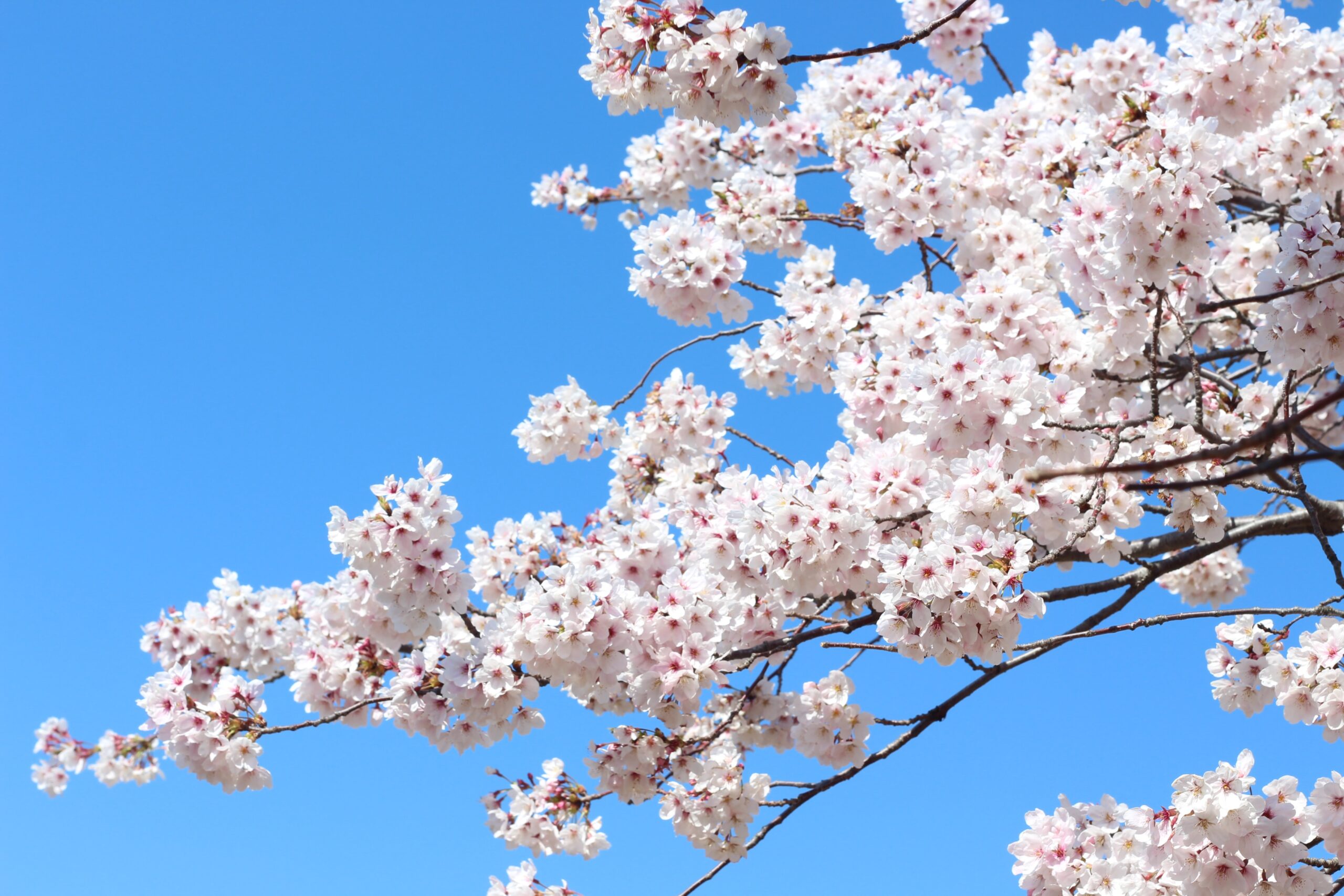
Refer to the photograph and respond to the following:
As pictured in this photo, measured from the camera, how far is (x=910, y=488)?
4.71 m

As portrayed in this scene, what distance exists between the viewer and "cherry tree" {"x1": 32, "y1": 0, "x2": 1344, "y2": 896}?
457 centimetres

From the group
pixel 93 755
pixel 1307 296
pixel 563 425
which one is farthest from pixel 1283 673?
pixel 93 755

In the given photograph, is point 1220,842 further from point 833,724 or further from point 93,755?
point 93,755

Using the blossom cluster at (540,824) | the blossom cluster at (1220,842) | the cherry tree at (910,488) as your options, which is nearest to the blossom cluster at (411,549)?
the cherry tree at (910,488)

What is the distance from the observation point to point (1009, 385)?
15.1 feet

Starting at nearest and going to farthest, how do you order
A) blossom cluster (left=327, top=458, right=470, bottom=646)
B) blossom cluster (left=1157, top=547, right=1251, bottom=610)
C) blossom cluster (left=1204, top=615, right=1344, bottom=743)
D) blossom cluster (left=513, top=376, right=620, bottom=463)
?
blossom cluster (left=1204, top=615, right=1344, bottom=743)
blossom cluster (left=327, top=458, right=470, bottom=646)
blossom cluster (left=513, top=376, right=620, bottom=463)
blossom cluster (left=1157, top=547, right=1251, bottom=610)

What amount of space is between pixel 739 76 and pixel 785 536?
6.32 ft

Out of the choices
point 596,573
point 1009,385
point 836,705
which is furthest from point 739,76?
point 836,705

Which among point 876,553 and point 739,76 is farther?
point 876,553

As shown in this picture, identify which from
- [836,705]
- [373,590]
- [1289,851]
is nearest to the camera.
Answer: [1289,851]

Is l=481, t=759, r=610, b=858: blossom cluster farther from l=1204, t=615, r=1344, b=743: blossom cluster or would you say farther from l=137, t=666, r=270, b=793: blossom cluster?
l=1204, t=615, r=1344, b=743: blossom cluster

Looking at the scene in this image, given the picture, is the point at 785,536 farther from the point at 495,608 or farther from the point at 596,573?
the point at 495,608

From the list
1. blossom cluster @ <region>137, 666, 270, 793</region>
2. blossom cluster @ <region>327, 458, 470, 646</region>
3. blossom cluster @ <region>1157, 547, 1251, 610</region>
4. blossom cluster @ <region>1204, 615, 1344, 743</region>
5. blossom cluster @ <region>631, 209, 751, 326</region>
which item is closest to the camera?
blossom cluster @ <region>1204, 615, 1344, 743</region>

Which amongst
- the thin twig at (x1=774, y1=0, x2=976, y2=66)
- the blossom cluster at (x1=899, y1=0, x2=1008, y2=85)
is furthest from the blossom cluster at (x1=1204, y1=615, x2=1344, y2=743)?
the blossom cluster at (x1=899, y1=0, x2=1008, y2=85)
